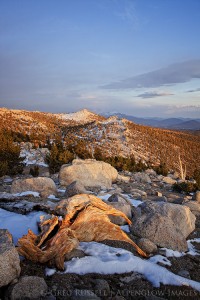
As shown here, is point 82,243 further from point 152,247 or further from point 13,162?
point 13,162

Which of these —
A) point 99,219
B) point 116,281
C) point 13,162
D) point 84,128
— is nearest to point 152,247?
point 99,219

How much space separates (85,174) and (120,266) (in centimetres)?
909

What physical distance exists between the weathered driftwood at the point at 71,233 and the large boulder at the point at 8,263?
0.57 meters

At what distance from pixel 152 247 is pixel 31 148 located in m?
25.9

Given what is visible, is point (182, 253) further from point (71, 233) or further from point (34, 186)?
point (34, 186)

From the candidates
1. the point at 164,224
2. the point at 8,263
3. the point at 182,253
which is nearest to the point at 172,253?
the point at 182,253

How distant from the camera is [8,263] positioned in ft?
12.5

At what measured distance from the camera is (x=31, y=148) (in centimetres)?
2992

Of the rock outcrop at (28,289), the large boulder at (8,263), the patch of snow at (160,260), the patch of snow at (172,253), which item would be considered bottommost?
the patch of snow at (172,253)

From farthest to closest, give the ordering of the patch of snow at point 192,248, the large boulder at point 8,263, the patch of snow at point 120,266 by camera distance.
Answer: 1. the patch of snow at point 192,248
2. the patch of snow at point 120,266
3. the large boulder at point 8,263

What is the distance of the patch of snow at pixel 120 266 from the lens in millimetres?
4379

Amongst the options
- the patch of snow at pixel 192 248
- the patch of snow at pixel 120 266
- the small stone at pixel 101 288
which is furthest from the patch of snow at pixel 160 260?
the small stone at pixel 101 288

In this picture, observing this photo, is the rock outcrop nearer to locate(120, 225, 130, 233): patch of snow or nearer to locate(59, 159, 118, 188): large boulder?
locate(120, 225, 130, 233): patch of snow

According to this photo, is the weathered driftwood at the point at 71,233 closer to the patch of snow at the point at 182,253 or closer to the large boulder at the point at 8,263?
the large boulder at the point at 8,263
